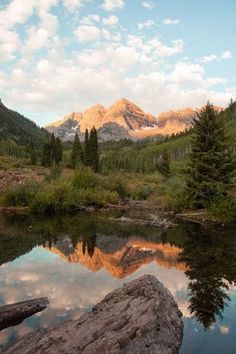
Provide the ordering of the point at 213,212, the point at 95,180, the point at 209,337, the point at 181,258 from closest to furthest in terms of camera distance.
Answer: the point at 209,337
the point at 181,258
the point at 213,212
the point at 95,180

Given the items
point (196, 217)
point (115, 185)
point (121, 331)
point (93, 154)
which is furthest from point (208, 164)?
point (93, 154)

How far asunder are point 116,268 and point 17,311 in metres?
8.83

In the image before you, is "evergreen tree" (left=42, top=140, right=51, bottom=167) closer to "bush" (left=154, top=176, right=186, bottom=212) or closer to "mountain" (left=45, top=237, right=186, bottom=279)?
"bush" (left=154, top=176, right=186, bottom=212)

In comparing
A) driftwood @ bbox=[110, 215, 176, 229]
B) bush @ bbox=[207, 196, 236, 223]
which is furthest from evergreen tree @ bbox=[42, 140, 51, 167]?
bush @ bbox=[207, 196, 236, 223]

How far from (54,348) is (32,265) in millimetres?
Result: 13148

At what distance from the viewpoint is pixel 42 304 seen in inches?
603

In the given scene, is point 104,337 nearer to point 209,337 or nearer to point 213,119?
point 209,337

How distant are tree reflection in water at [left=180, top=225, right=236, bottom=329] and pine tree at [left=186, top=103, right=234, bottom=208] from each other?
8023mm

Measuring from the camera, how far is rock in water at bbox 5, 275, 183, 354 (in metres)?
9.73

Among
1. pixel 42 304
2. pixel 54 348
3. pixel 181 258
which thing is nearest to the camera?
pixel 54 348

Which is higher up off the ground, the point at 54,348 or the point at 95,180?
the point at 95,180

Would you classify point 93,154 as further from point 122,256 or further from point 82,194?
point 122,256

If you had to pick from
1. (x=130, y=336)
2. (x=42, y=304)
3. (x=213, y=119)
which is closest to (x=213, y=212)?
(x=213, y=119)

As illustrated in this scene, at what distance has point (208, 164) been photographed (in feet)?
140
